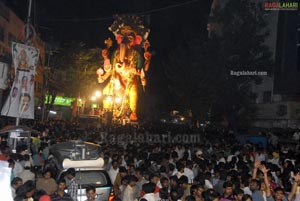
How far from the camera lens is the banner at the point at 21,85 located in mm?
13164

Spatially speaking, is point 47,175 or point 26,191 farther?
point 47,175

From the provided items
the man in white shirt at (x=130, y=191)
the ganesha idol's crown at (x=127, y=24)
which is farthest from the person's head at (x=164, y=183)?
the ganesha idol's crown at (x=127, y=24)

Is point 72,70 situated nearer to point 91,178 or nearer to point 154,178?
point 91,178

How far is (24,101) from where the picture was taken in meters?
13.3

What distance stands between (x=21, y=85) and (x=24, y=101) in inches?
22.3

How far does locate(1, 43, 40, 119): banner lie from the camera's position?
13164mm

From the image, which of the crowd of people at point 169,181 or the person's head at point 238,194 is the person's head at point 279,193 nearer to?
the crowd of people at point 169,181

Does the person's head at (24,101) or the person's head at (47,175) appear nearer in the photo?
the person's head at (47,175)

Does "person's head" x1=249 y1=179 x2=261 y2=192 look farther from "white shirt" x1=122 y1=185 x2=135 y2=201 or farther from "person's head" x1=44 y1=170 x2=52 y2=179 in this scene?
"person's head" x1=44 y1=170 x2=52 y2=179

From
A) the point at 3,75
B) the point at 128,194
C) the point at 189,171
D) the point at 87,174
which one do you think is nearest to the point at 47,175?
the point at 87,174

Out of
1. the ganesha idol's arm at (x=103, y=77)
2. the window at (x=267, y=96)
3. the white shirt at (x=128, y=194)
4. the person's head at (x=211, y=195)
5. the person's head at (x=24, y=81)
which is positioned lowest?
the white shirt at (x=128, y=194)

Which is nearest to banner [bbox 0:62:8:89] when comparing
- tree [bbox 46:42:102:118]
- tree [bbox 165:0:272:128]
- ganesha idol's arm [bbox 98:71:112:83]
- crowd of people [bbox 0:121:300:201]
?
crowd of people [bbox 0:121:300:201]

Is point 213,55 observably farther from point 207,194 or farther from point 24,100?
point 207,194

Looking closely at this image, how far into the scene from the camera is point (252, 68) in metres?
24.9
